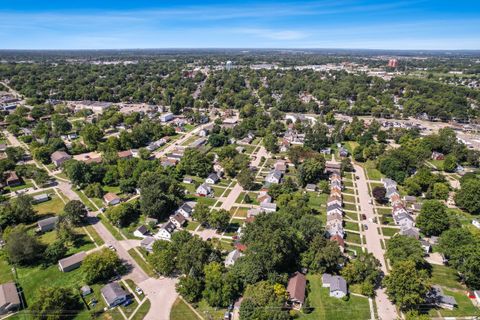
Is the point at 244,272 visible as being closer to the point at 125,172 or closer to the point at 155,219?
the point at 155,219

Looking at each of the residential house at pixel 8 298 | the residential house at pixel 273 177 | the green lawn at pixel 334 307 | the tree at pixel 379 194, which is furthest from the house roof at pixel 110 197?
the tree at pixel 379 194

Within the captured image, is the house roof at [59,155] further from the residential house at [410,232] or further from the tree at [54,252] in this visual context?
the residential house at [410,232]

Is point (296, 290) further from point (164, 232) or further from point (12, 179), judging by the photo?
point (12, 179)

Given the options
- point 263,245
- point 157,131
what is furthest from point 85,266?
point 157,131

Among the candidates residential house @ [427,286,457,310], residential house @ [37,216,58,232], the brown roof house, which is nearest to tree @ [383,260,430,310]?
residential house @ [427,286,457,310]

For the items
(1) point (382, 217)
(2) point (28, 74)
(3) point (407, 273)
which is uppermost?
(2) point (28, 74)
